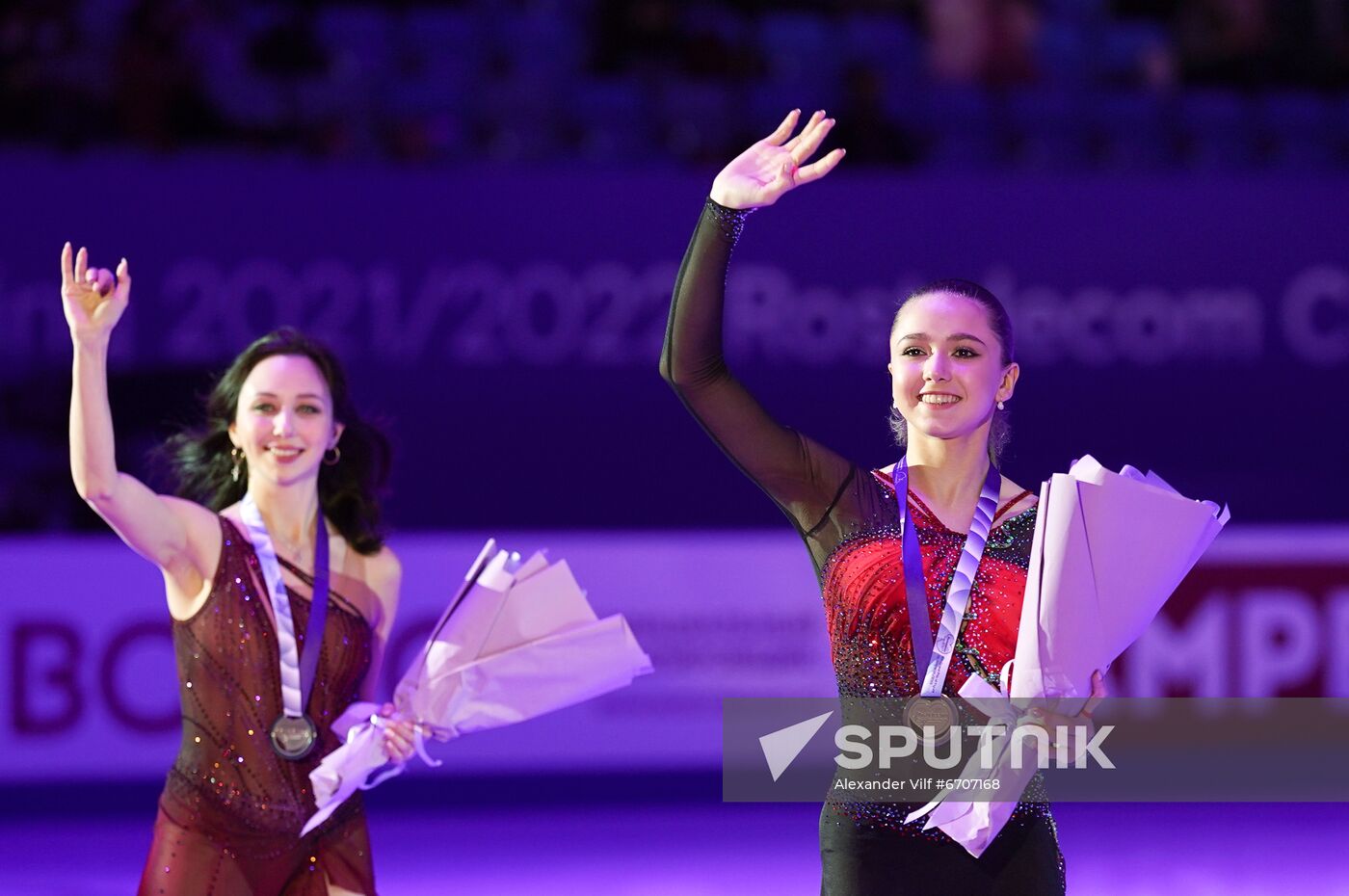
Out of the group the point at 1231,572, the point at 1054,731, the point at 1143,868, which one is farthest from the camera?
the point at 1231,572

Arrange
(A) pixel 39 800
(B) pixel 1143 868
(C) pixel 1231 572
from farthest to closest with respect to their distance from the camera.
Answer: (C) pixel 1231 572 → (A) pixel 39 800 → (B) pixel 1143 868

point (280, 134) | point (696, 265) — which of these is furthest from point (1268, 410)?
point (696, 265)

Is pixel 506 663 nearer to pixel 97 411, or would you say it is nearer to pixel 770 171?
pixel 97 411

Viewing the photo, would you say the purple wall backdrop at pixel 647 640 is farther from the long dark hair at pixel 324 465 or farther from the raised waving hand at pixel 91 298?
the raised waving hand at pixel 91 298

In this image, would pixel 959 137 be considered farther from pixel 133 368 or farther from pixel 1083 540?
pixel 1083 540

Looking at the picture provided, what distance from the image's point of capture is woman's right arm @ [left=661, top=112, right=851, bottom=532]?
116 inches

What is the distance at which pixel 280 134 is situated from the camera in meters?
8.23

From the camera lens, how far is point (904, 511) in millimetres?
3105

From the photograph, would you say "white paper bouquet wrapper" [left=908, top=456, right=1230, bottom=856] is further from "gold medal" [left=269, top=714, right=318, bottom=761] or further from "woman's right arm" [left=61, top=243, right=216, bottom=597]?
"woman's right arm" [left=61, top=243, right=216, bottom=597]

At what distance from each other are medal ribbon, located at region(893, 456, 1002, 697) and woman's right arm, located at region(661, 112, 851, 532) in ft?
0.58

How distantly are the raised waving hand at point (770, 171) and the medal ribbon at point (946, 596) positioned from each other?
1.87 feet

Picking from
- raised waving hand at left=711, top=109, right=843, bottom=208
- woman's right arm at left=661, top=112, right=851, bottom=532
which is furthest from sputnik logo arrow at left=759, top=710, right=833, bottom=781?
raised waving hand at left=711, top=109, right=843, bottom=208

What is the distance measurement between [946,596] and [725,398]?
0.49 metres

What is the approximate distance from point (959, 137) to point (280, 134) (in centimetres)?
336
